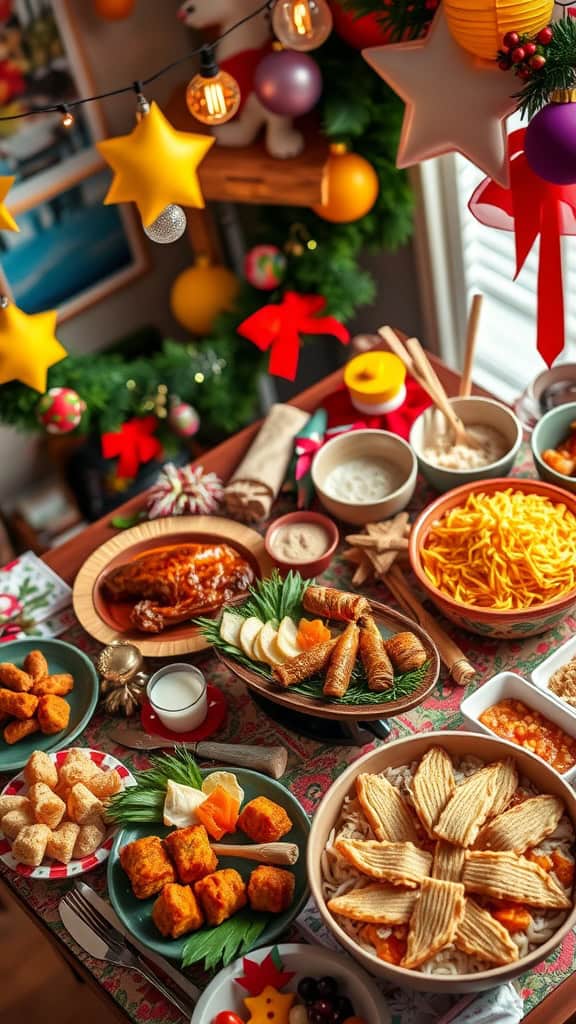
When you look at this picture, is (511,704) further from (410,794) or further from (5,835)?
(5,835)

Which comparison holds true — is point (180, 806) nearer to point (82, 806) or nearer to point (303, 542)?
point (82, 806)

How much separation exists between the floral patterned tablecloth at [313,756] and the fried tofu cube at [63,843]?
0.06 m

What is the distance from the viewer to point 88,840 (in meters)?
1.82

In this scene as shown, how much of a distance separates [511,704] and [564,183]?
85 centimetres

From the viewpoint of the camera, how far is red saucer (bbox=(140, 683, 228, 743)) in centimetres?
199

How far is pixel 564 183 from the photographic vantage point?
1.73 m

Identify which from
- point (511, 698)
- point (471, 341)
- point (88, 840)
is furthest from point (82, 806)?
point (471, 341)

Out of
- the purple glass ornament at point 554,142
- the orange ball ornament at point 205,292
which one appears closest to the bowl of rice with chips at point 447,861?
the purple glass ornament at point 554,142

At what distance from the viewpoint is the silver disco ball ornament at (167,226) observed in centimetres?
181

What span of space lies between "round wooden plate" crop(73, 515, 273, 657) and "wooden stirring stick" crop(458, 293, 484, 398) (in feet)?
1.81

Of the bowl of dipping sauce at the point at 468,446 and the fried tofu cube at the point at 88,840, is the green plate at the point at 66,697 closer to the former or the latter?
the fried tofu cube at the point at 88,840

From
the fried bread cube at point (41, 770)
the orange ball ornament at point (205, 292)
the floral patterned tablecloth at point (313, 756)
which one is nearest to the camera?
the floral patterned tablecloth at point (313, 756)

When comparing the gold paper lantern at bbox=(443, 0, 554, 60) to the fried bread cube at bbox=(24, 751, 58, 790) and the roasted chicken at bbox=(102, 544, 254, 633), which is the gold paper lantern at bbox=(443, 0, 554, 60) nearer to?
the roasted chicken at bbox=(102, 544, 254, 633)

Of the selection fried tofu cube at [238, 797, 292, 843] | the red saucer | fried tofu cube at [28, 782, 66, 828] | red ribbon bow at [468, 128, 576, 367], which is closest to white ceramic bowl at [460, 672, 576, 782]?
fried tofu cube at [238, 797, 292, 843]
